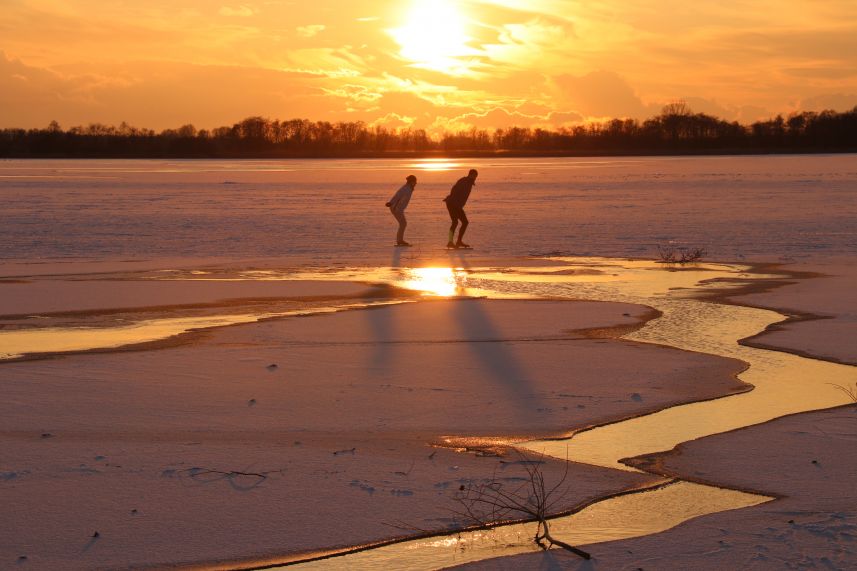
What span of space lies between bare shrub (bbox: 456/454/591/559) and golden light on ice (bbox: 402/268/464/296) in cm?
796

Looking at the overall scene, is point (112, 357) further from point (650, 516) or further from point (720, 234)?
point (720, 234)

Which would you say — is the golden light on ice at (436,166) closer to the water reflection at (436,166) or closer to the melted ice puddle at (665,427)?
the water reflection at (436,166)

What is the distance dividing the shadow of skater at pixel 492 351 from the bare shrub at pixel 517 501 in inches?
74.0

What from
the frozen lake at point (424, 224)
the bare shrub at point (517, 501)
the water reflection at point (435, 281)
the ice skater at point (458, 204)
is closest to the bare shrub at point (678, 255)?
the frozen lake at point (424, 224)

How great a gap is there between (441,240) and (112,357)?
13302 mm

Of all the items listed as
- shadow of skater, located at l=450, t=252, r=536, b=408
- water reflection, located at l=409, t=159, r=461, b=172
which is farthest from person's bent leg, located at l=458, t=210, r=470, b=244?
water reflection, located at l=409, t=159, r=461, b=172

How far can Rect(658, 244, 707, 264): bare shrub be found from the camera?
17.2m

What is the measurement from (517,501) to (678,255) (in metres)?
13.5

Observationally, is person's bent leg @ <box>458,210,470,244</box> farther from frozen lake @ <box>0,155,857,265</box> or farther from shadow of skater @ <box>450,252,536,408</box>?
shadow of skater @ <box>450,252,536,408</box>

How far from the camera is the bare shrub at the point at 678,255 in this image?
17.2 m

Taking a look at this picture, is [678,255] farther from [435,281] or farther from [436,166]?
[436,166]

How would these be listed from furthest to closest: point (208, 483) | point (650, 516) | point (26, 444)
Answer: point (26, 444), point (208, 483), point (650, 516)

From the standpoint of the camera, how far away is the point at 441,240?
22031mm

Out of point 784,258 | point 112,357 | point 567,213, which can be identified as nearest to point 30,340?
point 112,357
